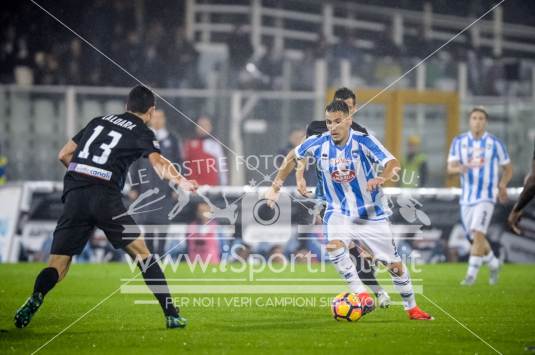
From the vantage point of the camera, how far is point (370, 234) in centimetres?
970

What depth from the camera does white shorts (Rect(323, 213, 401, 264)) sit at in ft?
31.3

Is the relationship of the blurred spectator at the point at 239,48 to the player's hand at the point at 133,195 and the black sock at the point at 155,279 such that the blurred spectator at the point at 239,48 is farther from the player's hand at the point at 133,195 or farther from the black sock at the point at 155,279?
the black sock at the point at 155,279

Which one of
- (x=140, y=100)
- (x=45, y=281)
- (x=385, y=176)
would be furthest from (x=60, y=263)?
(x=385, y=176)

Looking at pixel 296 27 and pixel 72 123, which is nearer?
pixel 72 123

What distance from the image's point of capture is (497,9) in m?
22.0

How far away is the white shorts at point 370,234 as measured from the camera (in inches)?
376

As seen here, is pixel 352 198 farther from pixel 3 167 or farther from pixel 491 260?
pixel 3 167

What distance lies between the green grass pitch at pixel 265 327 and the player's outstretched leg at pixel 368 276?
0.13 meters

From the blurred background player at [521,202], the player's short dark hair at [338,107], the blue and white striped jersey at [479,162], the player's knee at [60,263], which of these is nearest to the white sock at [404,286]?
the player's short dark hair at [338,107]

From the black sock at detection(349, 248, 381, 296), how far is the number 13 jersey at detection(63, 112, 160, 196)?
3096mm

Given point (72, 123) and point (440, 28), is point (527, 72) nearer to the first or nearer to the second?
point (440, 28)

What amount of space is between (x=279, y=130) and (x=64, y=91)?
4216 millimetres

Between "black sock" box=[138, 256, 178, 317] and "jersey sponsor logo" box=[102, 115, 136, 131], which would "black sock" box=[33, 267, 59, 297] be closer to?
"black sock" box=[138, 256, 178, 317]

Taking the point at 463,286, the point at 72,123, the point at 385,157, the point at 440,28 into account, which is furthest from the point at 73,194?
the point at 440,28
